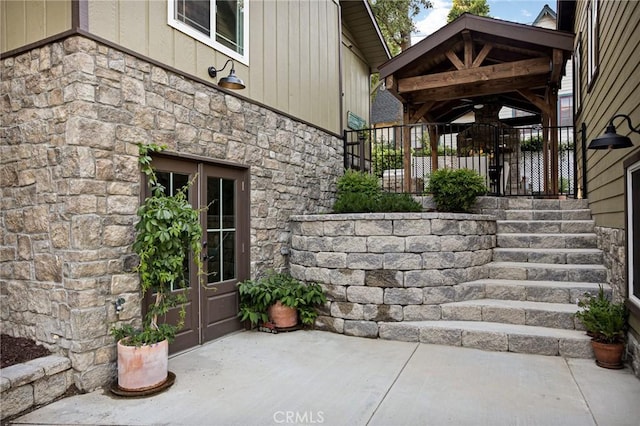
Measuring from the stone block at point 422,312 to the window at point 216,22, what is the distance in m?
3.53

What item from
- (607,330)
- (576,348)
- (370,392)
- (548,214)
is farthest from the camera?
(548,214)

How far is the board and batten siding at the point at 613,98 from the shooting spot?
3.53m

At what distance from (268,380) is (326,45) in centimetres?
578

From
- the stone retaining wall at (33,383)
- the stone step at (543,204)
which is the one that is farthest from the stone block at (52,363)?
the stone step at (543,204)

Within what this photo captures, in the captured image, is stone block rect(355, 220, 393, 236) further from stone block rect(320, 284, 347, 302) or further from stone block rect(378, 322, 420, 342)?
→ stone block rect(378, 322, 420, 342)

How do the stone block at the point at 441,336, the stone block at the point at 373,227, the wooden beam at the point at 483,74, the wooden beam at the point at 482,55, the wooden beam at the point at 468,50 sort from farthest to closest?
the wooden beam at the point at 468,50 < the wooden beam at the point at 482,55 < the wooden beam at the point at 483,74 < the stone block at the point at 373,227 < the stone block at the point at 441,336

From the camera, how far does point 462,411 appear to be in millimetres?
2928

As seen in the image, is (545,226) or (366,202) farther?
(545,226)

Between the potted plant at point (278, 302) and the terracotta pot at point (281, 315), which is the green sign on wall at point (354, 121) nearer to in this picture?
the potted plant at point (278, 302)

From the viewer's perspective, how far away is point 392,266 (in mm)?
4906

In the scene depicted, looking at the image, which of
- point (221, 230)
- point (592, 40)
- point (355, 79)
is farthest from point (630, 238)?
point (355, 79)

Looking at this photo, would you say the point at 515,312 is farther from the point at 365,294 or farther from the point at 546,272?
the point at 365,294

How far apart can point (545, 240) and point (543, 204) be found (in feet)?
3.44

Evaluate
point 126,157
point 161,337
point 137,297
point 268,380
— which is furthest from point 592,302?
point 126,157
